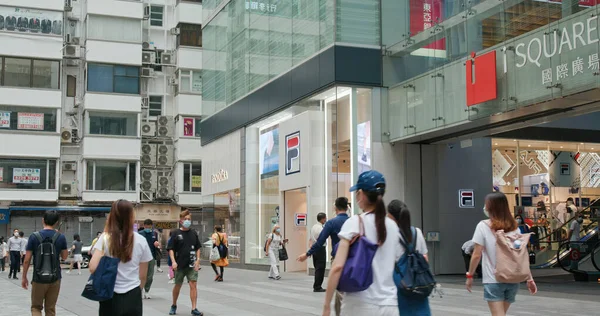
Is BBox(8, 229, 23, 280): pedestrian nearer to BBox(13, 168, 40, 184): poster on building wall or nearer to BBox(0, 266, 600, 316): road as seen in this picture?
BBox(0, 266, 600, 316): road

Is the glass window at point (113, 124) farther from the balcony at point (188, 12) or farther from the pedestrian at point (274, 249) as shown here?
the pedestrian at point (274, 249)

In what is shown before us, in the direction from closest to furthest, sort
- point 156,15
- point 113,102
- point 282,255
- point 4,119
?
point 282,255
point 4,119
point 113,102
point 156,15

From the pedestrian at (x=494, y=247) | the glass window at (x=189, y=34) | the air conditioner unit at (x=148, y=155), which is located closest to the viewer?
the pedestrian at (x=494, y=247)

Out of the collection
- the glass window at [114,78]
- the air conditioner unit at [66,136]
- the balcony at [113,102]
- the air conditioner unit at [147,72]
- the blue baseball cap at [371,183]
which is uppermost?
the air conditioner unit at [147,72]

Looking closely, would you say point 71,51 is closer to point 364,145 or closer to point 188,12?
point 188,12

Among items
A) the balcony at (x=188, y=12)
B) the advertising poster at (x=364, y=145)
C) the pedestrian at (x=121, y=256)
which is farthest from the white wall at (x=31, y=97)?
the pedestrian at (x=121, y=256)

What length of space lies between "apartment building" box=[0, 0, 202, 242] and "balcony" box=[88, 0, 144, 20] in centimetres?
6

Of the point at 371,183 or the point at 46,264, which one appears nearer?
the point at 371,183

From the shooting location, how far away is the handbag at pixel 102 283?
19.7 ft

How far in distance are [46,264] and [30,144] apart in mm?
35540

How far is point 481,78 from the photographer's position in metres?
17.0

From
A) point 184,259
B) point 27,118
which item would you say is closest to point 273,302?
point 184,259

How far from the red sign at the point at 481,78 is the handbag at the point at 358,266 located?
41.5 ft

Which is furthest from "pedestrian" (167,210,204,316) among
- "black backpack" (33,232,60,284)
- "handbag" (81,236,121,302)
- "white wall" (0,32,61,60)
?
"white wall" (0,32,61,60)
